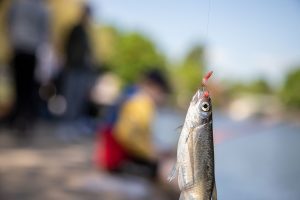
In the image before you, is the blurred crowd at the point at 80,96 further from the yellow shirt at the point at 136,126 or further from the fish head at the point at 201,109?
the fish head at the point at 201,109

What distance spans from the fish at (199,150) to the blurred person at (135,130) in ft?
9.61

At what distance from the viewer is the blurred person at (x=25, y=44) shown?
530 centimetres

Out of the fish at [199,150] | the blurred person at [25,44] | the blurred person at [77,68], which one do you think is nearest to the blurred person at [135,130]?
the blurred person at [25,44]

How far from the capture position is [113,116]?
4422mm

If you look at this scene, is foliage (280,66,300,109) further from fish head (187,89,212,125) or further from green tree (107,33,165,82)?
green tree (107,33,165,82)

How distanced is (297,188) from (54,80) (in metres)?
5.97

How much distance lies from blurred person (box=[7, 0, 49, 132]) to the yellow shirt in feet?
4.67

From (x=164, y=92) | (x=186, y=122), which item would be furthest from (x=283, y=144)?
(x=186, y=122)

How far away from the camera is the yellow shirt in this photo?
4246 mm

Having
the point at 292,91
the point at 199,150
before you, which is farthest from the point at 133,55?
the point at 199,150

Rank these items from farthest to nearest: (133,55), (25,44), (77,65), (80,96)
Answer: (133,55), (80,96), (77,65), (25,44)

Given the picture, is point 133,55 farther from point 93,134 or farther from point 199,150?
point 199,150

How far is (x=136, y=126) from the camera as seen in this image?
427 centimetres

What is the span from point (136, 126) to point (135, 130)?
3cm
